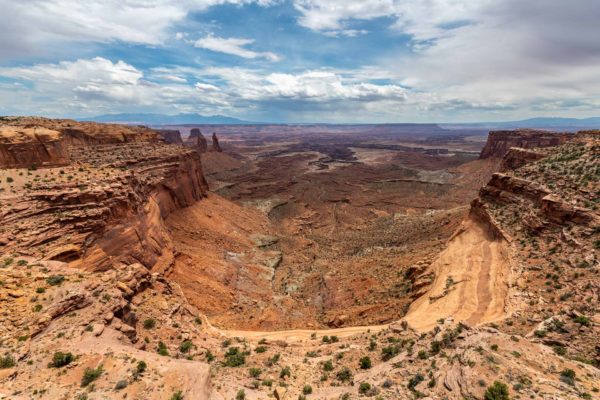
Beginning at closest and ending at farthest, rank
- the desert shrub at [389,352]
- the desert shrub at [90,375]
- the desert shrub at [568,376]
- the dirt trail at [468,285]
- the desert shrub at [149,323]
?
the desert shrub at [568,376], the desert shrub at [90,375], the desert shrub at [389,352], the desert shrub at [149,323], the dirt trail at [468,285]

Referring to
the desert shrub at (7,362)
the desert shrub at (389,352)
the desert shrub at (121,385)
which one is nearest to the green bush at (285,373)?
the desert shrub at (389,352)

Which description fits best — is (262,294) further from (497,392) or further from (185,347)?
(497,392)

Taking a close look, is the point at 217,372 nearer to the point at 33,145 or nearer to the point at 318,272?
the point at 318,272

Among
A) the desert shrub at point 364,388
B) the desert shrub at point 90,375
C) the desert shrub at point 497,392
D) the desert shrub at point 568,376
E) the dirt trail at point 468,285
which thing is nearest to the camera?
the desert shrub at point 497,392

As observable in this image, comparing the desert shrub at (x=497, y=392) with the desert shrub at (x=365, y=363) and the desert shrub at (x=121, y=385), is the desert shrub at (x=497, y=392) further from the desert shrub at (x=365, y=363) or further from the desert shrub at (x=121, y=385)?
the desert shrub at (x=121, y=385)

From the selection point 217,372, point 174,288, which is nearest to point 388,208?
point 174,288

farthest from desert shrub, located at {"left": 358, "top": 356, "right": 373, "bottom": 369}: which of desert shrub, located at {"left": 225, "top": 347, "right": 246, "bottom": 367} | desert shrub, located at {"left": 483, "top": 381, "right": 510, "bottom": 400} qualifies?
desert shrub, located at {"left": 483, "top": 381, "right": 510, "bottom": 400}
